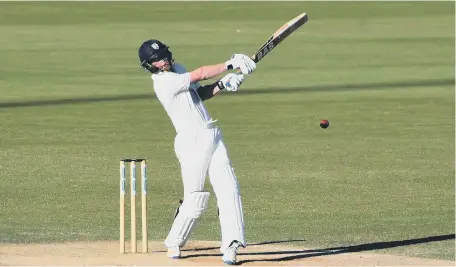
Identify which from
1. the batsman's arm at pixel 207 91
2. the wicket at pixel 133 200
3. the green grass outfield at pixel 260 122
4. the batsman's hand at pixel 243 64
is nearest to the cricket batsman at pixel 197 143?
the batsman's hand at pixel 243 64

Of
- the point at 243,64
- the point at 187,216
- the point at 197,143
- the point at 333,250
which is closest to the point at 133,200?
the point at 187,216

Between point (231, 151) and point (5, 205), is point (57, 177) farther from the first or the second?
point (231, 151)

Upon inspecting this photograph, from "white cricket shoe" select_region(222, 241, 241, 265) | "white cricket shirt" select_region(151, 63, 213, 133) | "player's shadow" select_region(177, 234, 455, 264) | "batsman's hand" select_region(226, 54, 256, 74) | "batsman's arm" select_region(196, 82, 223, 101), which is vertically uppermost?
"batsman's hand" select_region(226, 54, 256, 74)

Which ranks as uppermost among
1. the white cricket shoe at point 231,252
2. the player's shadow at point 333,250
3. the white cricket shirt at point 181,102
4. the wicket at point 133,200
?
the white cricket shirt at point 181,102

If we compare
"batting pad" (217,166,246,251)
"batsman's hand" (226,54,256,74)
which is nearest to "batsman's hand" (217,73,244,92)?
"batsman's hand" (226,54,256,74)

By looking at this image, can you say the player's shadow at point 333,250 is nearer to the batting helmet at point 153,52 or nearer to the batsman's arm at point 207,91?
the batsman's arm at point 207,91

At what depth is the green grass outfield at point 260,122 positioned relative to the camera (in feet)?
43.9

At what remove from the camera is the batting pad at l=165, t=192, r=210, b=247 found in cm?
1066

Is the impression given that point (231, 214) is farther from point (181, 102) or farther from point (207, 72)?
point (207, 72)

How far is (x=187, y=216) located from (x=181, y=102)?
914mm

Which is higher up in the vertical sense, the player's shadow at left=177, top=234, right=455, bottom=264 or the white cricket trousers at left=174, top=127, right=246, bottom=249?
the white cricket trousers at left=174, top=127, right=246, bottom=249

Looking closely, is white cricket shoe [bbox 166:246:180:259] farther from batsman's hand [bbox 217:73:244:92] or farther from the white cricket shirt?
batsman's hand [bbox 217:73:244:92]

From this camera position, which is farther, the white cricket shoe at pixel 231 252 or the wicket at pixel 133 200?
the wicket at pixel 133 200

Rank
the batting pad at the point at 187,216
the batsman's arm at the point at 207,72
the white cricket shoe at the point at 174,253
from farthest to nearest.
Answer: the white cricket shoe at the point at 174,253
the batting pad at the point at 187,216
the batsman's arm at the point at 207,72
